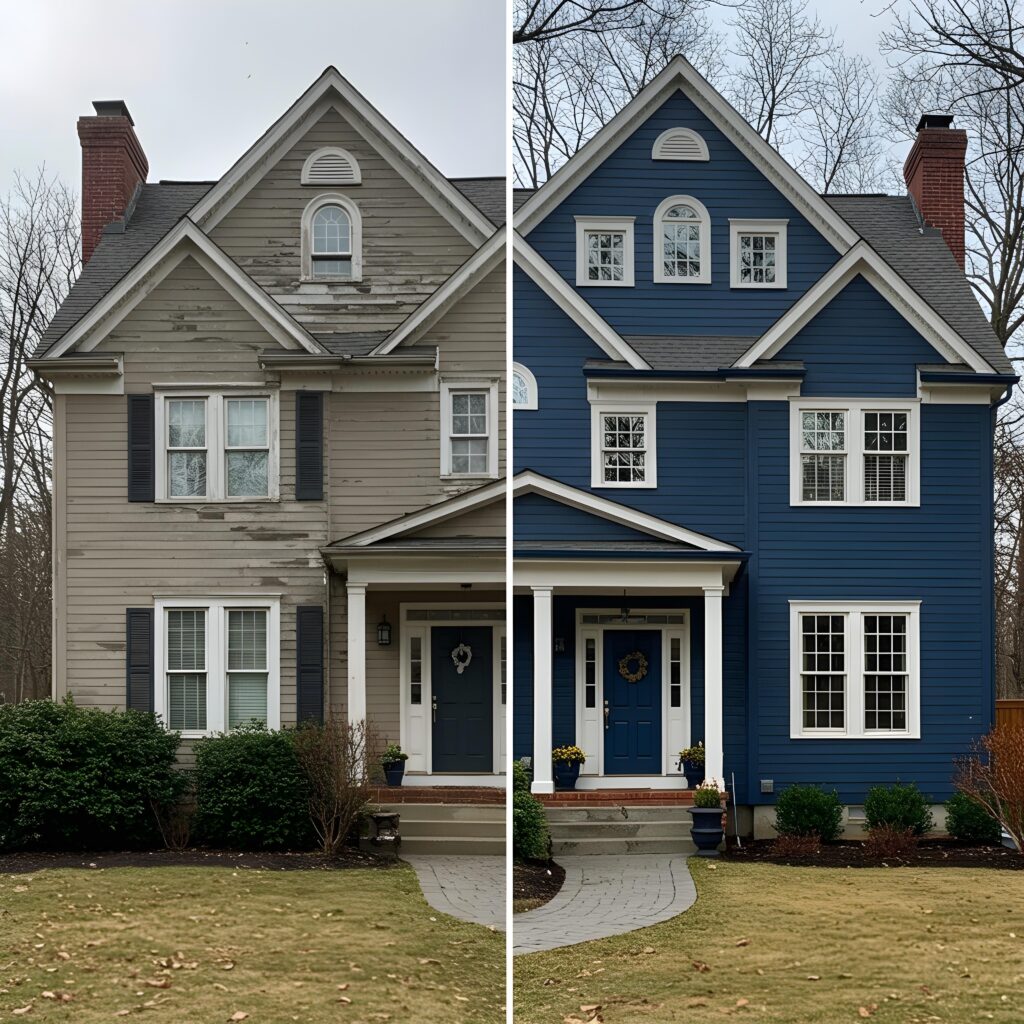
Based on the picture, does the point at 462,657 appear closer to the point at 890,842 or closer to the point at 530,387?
the point at 890,842

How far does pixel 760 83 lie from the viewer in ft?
29.6

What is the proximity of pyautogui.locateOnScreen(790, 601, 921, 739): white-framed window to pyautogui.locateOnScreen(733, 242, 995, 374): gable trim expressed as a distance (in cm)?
165

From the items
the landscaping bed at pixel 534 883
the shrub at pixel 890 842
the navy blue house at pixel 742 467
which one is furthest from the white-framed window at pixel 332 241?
the shrub at pixel 890 842

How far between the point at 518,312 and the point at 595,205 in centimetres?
102

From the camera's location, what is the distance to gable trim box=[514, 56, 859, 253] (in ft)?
29.1

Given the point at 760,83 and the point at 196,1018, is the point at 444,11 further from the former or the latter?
the point at 760,83

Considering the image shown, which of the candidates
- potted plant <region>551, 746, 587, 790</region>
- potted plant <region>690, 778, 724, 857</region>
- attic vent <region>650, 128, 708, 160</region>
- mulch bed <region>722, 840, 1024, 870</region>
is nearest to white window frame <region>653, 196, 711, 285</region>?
attic vent <region>650, 128, 708, 160</region>

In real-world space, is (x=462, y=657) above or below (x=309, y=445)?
below

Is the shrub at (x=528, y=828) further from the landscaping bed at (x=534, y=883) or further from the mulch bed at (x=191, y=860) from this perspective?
the mulch bed at (x=191, y=860)

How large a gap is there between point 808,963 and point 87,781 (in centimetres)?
435

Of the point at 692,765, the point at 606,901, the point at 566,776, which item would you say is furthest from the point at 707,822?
the point at 606,901

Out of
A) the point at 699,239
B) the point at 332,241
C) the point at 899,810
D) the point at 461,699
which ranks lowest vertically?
the point at 899,810

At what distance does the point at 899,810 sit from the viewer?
8.01m

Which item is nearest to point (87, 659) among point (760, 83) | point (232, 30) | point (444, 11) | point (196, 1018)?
point (196, 1018)
